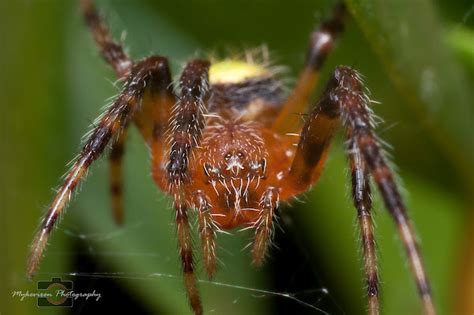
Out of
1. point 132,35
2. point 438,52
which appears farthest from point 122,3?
point 438,52

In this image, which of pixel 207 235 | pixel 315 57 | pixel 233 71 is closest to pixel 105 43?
pixel 233 71

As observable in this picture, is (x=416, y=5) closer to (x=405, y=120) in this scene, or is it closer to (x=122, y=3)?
(x=405, y=120)

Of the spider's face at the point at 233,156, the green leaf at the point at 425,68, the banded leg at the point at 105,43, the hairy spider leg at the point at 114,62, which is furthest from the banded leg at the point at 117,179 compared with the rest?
the green leaf at the point at 425,68

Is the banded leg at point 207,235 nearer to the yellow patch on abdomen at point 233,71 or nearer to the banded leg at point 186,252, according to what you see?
the banded leg at point 186,252

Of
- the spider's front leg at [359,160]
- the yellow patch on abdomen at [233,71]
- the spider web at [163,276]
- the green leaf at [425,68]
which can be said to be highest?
the yellow patch on abdomen at [233,71]

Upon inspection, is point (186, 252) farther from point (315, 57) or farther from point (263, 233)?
point (315, 57)

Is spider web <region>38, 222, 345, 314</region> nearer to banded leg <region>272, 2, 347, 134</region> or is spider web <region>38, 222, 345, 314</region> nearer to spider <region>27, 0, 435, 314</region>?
spider <region>27, 0, 435, 314</region>
